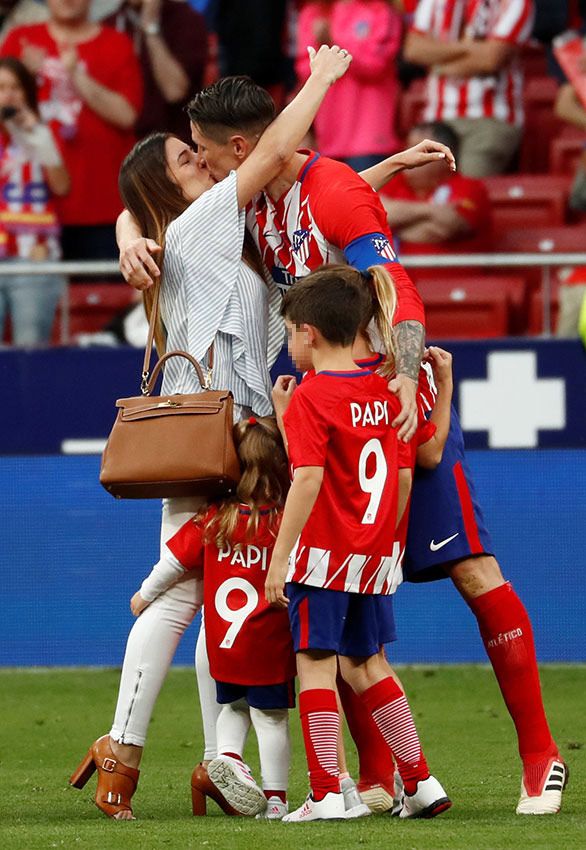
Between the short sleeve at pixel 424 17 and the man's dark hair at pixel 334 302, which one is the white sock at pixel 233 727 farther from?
the short sleeve at pixel 424 17

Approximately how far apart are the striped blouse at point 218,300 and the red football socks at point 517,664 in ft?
2.61

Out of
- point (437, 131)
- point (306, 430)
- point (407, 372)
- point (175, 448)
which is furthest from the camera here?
point (437, 131)

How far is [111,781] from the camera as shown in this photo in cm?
432

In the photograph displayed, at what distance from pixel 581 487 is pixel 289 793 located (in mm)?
3196

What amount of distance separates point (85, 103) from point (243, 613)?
5.36 metres

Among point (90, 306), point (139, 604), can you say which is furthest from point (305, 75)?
point (139, 604)

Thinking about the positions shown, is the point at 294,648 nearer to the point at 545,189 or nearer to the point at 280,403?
the point at 280,403

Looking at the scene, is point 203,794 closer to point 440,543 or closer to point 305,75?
point 440,543

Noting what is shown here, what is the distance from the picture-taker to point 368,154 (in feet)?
30.3

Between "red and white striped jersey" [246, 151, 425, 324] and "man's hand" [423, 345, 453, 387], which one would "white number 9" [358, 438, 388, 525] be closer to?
"red and white striped jersey" [246, 151, 425, 324]

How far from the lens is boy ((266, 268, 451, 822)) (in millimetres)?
3984

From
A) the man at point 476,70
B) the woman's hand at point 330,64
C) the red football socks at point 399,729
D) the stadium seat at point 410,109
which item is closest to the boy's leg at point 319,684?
the red football socks at point 399,729

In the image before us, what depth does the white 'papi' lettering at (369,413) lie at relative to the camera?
400 centimetres

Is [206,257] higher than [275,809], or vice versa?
[206,257]
